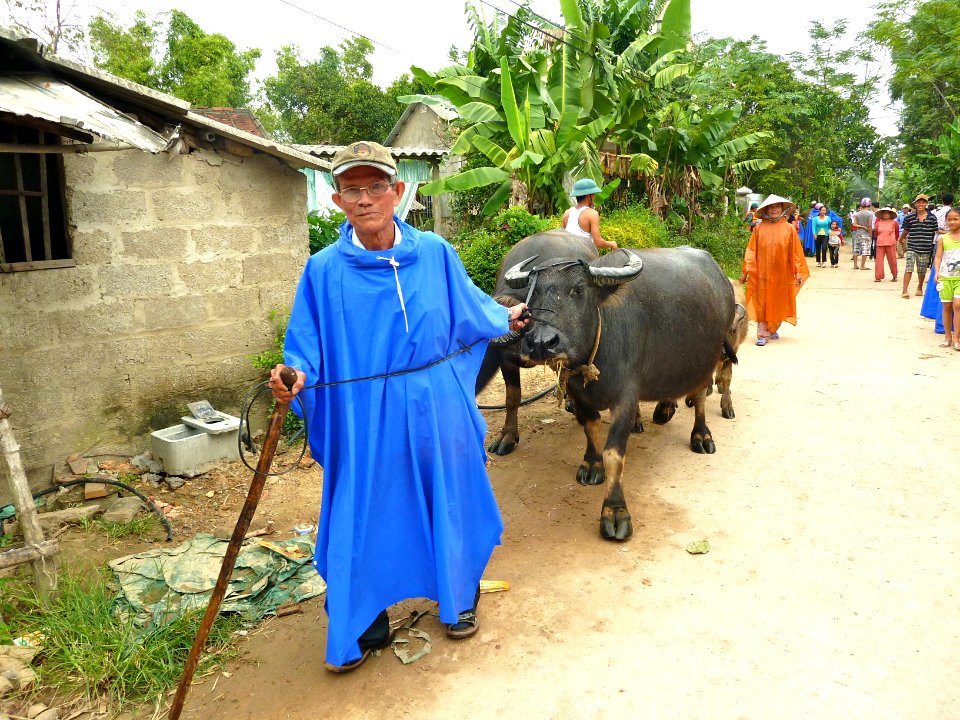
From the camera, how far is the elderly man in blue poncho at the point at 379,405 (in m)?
2.65

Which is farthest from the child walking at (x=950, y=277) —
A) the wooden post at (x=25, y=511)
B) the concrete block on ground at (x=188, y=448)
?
the wooden post at (x=25, y=511)

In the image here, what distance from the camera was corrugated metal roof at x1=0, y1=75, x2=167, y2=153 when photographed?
10.1ft

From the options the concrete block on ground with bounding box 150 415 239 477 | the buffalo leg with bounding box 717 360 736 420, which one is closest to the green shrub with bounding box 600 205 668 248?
the buffalo leg with bounding box 717 360 736 420

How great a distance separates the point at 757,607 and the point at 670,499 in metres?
1.23

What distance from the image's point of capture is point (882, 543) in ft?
12.0

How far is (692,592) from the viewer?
3.30m

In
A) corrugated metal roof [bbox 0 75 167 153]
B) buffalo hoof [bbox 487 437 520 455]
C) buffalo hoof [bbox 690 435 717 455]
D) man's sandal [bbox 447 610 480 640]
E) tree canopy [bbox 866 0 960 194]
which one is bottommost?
man's sandal [bbox 447 610 480 640]

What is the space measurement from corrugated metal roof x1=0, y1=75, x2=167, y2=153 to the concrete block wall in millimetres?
568

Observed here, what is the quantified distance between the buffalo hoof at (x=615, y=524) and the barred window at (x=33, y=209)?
3572 mm

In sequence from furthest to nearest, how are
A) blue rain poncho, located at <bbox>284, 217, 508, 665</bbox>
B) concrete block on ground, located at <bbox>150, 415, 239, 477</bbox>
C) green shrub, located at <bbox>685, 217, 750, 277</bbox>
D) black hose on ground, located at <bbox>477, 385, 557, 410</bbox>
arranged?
1. green shrub, located at <bbox>685, 217, 750, 277</bbox>
2. black hose on ground, located at <bbox>477, 385, 557, 410</bbox>
3. concrete block on ground, located at <bbox>150, 415, 239, 477</bbox>
4. blue rain poncho, located at <bbox>284, 217, 508, 665</bbox>

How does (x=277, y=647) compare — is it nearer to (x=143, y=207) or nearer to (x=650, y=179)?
(x=143, y=207)

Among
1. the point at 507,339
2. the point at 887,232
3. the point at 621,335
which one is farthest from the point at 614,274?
the point at 887,232

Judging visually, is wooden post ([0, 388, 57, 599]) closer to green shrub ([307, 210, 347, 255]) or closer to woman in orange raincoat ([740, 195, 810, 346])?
green shrub ([307, 210, 347, 255])

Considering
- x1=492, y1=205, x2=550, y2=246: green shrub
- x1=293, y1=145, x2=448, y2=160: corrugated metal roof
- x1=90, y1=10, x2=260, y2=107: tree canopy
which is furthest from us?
x1=90, y1=10, x2=260, y2=107: tree canopy
